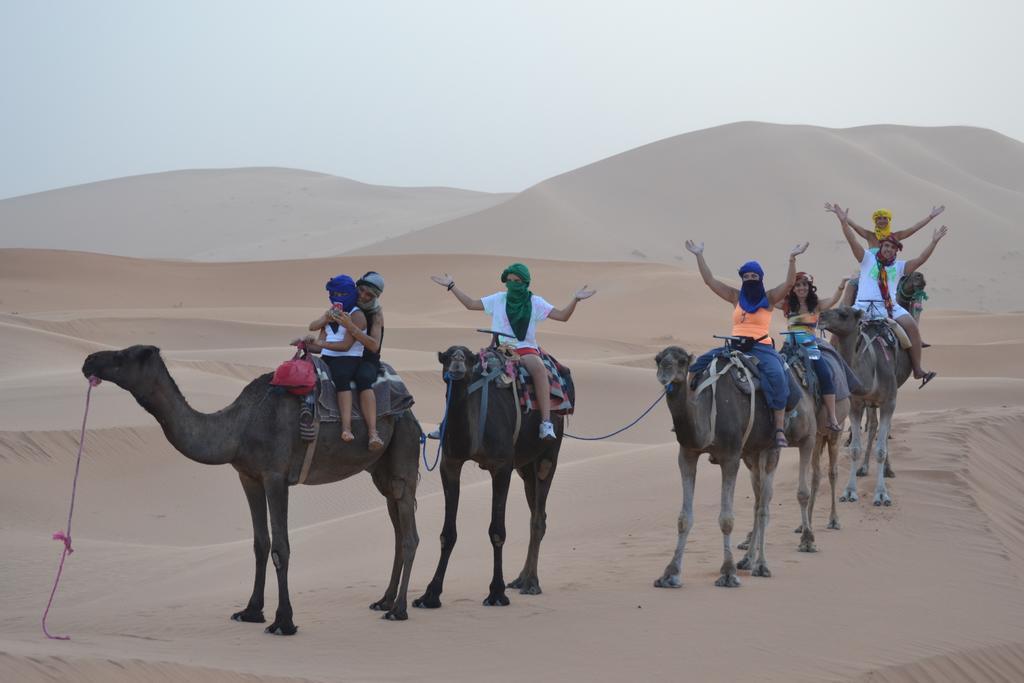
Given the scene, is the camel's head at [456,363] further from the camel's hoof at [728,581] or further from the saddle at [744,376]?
the camel's hoof at [728,581]

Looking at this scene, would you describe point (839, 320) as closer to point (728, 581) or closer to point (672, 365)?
point (728, 581)

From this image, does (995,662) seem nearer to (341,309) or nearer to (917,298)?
(341,309)

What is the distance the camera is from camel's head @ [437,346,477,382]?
32.9 feet

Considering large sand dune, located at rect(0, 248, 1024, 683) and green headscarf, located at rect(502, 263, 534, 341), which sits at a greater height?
green headscarf, located at rect(502, 263, 534, 341)

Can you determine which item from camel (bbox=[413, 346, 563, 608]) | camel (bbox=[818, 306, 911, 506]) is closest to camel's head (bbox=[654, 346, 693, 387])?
camel (bbox=[413, 346, 563, 608])

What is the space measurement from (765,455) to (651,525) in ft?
10.5

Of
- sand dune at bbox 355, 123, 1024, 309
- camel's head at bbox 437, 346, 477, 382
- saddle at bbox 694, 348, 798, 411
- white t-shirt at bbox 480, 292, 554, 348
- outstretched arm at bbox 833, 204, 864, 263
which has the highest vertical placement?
sand dune at bbox 355, 123, 1024, 309

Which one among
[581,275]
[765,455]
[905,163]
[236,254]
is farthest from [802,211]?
[765,455]

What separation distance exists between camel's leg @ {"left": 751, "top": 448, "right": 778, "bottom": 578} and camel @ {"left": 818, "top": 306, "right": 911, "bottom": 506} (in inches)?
129

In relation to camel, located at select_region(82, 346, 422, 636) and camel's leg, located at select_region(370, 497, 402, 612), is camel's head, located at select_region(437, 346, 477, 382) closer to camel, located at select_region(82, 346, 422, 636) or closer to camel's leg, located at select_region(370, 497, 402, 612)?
camel, located at select_region(82, 346, 422, 636)

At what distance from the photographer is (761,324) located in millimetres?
12000

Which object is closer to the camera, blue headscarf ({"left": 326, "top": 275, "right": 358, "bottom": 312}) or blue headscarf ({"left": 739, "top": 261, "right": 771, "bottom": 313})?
blue headscarf ({"left": 326, "top": 275, "right": 358, "bottom": 312})

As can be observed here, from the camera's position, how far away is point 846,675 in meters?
8.84

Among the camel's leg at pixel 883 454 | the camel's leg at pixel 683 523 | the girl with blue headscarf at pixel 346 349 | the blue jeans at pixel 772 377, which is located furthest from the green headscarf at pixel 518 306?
the camel's leg at pixel 883 454
